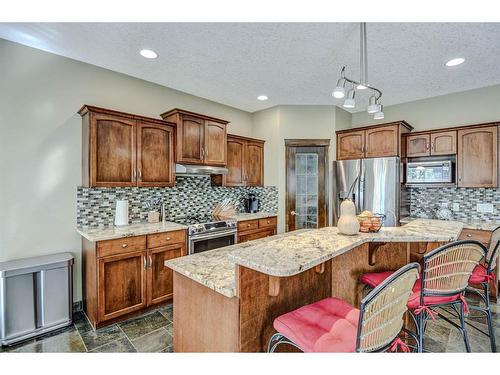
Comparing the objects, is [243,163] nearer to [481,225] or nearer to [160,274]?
[160,274]

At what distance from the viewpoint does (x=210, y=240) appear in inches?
131

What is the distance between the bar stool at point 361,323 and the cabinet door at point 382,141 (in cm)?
308

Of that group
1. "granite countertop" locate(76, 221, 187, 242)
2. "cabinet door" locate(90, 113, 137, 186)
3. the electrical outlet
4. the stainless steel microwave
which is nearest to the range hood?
"cabinet door" locate(90, 113, 137, 186)

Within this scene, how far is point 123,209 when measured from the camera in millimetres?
3014

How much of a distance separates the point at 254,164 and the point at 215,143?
989 mm

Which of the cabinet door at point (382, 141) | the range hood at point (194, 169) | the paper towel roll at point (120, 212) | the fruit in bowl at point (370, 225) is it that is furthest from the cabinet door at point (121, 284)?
the cabinet door at point (382, 141)

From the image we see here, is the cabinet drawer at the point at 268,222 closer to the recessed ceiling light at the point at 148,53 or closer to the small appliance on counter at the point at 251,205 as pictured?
the small appliance on counter at the point at 251,205

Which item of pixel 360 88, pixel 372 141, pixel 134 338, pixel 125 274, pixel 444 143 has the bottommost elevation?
pixel 134 338

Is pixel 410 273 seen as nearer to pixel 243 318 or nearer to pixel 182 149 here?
pixel 243 318

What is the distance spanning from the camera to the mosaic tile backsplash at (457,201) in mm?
3520

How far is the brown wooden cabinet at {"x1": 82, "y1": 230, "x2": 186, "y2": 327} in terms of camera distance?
8.20 ft

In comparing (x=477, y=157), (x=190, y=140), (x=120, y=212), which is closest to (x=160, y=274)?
(x=120, y=212)
